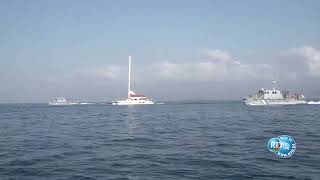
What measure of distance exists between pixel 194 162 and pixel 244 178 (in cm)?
469

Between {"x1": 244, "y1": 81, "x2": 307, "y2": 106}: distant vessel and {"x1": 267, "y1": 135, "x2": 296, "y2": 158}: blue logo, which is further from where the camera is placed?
{"x1": 244, "y1": 81, "x2": 307, "y2": 106}: distant vessel

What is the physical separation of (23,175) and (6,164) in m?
3.90

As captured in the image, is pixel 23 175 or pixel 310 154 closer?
pixel 23 175

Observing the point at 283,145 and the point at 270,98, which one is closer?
the point at 283,145

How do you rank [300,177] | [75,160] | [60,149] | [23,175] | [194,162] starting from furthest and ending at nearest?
[60,149] → [75,160] → [194,162] → [23,175] → [300,177]

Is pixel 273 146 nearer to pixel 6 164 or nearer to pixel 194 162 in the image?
pixel 194 162

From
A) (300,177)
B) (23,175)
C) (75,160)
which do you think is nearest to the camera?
(300,177)

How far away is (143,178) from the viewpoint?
17.2 m

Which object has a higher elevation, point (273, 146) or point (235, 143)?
point (273, 146)

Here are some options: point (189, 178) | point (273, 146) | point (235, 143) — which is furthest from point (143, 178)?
point (235, 143)

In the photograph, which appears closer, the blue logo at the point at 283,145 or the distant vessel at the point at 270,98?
the blue logo at the point at 283,145

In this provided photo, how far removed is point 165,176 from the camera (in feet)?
57.2

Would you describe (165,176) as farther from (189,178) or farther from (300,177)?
(300,177)

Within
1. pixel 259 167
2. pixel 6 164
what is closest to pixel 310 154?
pixel 259 167
